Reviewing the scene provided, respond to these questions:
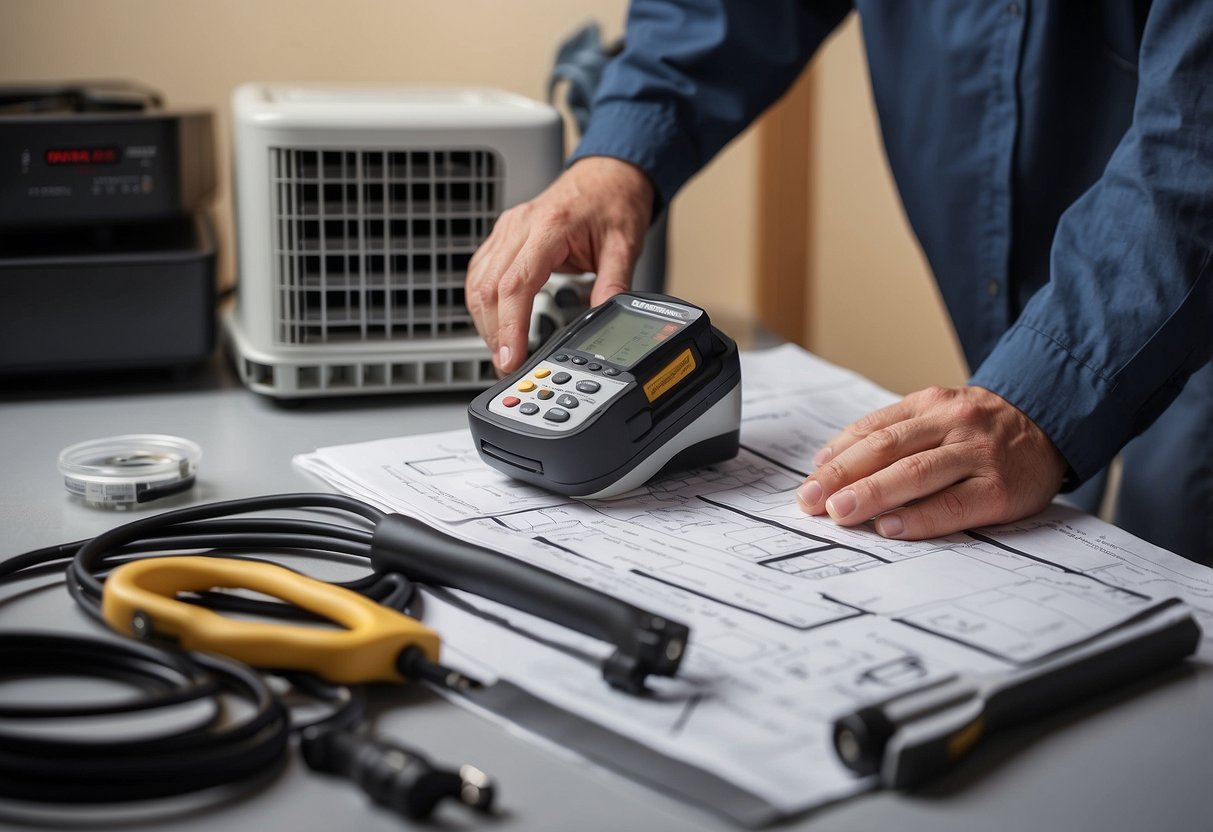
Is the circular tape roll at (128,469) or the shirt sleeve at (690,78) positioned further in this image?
the shirt sleeve at (690,78)

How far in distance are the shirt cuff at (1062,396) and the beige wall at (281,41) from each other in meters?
0.67

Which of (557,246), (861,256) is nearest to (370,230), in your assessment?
(557,246)

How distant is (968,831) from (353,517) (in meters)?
0.37

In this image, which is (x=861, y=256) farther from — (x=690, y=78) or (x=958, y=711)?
(x=958, y=711)

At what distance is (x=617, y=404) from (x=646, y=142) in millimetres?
342

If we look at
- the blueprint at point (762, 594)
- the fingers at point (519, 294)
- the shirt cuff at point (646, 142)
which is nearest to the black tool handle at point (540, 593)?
the blueprint at point (762, 594)

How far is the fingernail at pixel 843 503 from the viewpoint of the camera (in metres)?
0.60

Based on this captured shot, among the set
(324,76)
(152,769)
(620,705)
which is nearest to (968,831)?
(620,705)

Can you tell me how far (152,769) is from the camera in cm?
36

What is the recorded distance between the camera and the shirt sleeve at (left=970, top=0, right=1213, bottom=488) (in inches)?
25.2

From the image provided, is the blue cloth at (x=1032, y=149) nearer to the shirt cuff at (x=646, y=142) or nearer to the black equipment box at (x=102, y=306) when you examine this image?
the shirt cuff at (x=646, y=142)

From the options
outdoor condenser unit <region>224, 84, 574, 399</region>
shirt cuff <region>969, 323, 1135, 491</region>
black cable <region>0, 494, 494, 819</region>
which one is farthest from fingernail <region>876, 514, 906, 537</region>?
outdoor condenser unit <region>224, 84, 574, 399</region>

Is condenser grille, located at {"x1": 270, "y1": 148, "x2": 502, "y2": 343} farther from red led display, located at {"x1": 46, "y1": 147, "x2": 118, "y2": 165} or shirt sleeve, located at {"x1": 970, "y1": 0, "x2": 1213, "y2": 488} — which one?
shirt sleeve, located at {"x1": 970, "y1": 0, "x2": 1213, "y2": 488}

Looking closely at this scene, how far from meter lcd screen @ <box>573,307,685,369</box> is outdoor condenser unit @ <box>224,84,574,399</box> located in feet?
0.62
